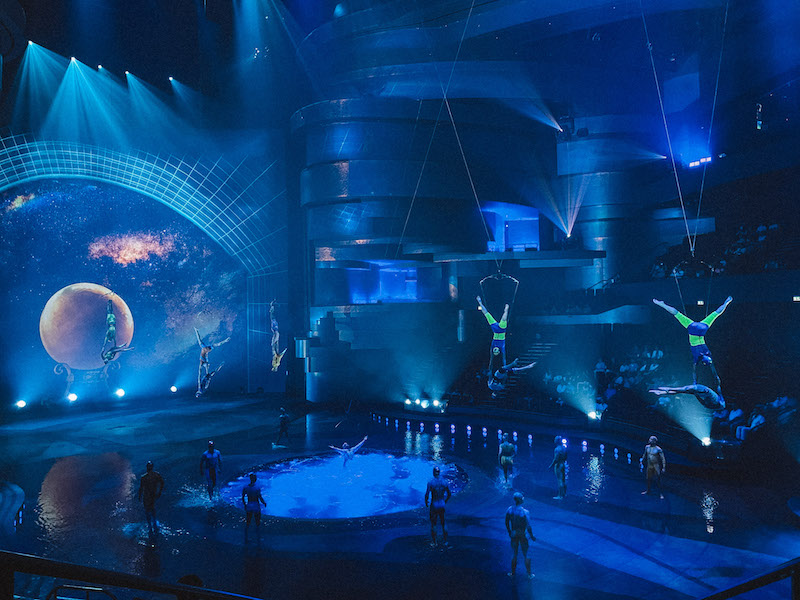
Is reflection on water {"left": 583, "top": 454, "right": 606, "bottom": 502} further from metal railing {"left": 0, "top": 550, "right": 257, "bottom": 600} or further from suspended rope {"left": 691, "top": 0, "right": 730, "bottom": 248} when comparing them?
suspended rope {"left": 691, "top": 0, "right": 730, "bottom": 248}

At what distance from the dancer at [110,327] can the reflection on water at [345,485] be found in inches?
641

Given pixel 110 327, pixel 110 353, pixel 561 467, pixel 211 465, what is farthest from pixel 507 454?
pixel 110 327

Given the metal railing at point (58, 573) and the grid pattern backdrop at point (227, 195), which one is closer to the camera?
the metal railing at point (58, 573)

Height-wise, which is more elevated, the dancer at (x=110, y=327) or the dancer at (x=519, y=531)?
the dancer at (x=110, y=327)

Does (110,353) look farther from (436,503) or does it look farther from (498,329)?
(436,503)

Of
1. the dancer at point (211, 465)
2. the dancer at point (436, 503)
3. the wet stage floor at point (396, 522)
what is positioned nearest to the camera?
the wet stage floor at point (396, 522)

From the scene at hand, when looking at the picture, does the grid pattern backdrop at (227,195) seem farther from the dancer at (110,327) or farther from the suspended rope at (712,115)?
the suspended rope at (712,115)

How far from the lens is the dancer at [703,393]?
16.8m

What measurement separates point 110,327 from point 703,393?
2705 cm

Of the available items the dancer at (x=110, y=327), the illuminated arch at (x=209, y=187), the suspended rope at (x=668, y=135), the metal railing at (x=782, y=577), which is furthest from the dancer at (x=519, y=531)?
the dancer at (x=110, y=327)

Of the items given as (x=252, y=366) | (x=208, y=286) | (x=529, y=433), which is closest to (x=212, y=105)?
(x=208, y=286)

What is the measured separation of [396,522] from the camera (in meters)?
13.2

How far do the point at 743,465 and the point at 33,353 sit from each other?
1198 inches

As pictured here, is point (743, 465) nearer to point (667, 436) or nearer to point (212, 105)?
point (667, 436)
